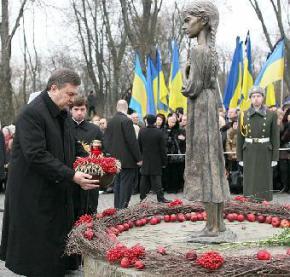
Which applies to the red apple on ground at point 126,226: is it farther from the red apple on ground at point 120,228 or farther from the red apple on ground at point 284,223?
the red apple on ground at point 284,223

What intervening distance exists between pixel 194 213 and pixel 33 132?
304cm

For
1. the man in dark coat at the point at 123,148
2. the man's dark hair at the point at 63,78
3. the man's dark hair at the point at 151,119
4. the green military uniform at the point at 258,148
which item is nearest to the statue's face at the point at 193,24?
the man's dark hair at the point at 63,78

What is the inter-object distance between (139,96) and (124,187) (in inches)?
323

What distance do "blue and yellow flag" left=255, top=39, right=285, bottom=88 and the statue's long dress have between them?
10.0 meters

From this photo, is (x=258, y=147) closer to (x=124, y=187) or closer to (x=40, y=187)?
(x=124, y=187)

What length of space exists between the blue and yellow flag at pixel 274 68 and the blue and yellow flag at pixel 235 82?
136cm

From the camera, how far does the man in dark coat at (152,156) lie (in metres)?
13.2

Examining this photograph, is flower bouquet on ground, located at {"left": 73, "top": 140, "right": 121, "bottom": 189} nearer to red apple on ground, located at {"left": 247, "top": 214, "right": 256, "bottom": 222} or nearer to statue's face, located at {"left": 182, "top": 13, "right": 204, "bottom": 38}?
statue's face, located at {"left": 182, "top": 13, "right": 204, "bottom": 38}

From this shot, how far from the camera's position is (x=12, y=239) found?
5.32 metres

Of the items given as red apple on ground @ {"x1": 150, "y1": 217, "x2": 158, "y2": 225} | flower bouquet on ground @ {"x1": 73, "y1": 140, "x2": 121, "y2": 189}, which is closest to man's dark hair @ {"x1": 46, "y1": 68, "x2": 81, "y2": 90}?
flower bouquet on ground @ {"x1": 73, "y1": 140, "x2": 121, "y2": 189}

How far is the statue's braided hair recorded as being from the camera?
18.7ft

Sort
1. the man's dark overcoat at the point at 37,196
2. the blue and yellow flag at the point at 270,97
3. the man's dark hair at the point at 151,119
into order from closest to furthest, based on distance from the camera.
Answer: the man's dark overcoat at the point at 37,196 → the man's dark hair at the point at 151,119 → the blue and yellow flag at the point at 270,97

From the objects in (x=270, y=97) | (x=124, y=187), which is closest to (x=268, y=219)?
(x=124, y=187)

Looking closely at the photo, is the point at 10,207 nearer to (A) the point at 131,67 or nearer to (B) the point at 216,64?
(B) the point at 216,64
